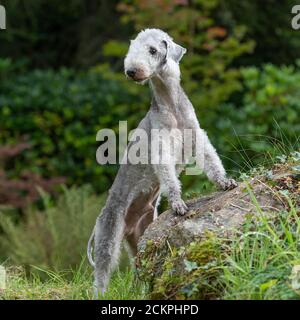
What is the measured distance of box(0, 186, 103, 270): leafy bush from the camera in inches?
333

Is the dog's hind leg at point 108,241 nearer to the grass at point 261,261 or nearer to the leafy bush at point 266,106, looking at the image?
the grass at point 261,261

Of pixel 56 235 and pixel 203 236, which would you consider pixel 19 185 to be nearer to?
pixel 56 235

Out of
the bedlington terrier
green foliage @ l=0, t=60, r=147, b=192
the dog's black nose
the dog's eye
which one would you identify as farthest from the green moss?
green foliage @ l=0, t=60, r=147, b=192

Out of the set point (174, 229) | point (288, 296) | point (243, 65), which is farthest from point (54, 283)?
point (243, 65)

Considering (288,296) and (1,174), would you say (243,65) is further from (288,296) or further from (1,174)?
(288,296)

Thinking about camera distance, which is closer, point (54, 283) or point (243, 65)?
point (54, 283)

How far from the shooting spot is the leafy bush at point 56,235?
333 inches

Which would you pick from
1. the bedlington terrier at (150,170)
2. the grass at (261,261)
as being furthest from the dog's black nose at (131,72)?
the grass at (261,261)

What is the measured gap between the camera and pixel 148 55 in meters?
5.19

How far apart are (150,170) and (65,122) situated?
6.23 m

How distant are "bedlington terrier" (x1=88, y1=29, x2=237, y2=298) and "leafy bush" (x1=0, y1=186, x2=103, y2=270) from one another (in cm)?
246

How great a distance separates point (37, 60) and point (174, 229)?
34.7 ft

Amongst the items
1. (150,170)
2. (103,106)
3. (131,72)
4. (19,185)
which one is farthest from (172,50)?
(103,106)

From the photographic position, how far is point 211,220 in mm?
4805
